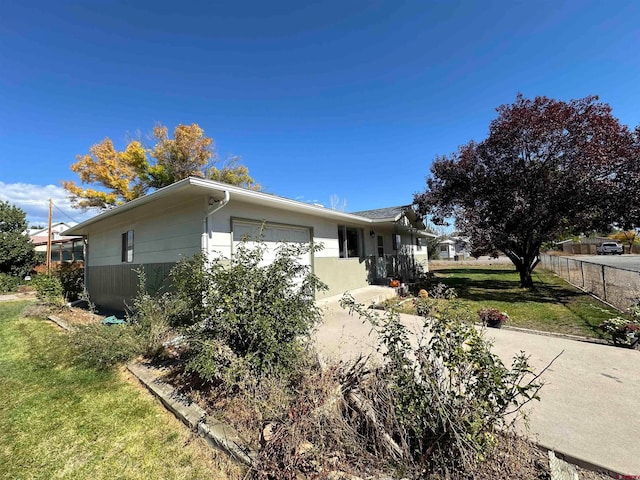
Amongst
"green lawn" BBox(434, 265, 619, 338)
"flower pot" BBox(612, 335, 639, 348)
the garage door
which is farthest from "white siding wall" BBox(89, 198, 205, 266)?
"flower pot" BBox(612, 335, 639, 348)

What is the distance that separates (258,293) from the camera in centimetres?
329

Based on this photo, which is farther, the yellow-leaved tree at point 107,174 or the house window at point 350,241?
the yellow-leaved tree at point 107,174

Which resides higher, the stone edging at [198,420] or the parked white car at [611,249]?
the parked white car at [611,249]

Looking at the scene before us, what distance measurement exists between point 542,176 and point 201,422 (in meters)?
12.0

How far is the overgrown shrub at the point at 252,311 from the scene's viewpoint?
2986 millimetres

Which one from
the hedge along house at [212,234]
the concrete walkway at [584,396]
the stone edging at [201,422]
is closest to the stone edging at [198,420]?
the stone edging at [201,422]

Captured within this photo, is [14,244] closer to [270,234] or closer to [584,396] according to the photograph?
[270,234]

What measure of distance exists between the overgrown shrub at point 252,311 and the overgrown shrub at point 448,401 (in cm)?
124

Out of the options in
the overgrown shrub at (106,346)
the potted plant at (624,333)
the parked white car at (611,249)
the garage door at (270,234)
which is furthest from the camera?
the parked white car at (611,249)

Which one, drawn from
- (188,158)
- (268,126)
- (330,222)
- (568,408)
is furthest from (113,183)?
(568,408)

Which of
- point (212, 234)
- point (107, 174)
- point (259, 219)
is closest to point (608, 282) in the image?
point (259, 219)

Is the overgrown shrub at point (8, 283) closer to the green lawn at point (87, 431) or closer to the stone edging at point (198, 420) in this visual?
the green lawn at point (87, 431)

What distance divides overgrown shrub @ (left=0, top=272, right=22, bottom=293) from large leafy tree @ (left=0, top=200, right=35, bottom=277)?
2.45 feet

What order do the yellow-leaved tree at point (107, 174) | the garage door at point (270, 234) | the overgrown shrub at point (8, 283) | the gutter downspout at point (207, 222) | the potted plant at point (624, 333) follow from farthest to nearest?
the yellow-leaved tree at point (107, 174), the overgrown shrub at point (8, 283), the garage door at point (270, 234), the gutter downspout at point (207, 222), the potted plant at point (624, 333)
